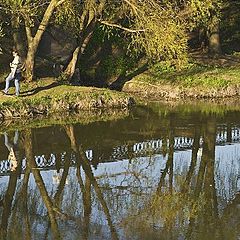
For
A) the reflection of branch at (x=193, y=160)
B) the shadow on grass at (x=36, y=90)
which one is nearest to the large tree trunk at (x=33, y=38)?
the shadow on grass at (x=36, y=90)

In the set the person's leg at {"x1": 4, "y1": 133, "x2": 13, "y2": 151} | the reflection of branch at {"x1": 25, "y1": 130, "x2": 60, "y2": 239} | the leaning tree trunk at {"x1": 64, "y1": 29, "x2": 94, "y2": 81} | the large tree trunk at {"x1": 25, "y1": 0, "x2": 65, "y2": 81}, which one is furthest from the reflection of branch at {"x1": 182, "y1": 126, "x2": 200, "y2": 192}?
the leaning tree trunk at {"x1": 64, "y1": 29, "x2": 94, "y2": 81}

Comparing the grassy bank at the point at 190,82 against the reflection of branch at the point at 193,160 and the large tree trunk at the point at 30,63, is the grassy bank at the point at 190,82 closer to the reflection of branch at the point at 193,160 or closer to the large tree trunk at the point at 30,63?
the large tree trunk at the point at 30,63

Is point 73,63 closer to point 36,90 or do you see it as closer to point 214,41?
point 36,90

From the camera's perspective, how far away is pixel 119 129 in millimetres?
18750

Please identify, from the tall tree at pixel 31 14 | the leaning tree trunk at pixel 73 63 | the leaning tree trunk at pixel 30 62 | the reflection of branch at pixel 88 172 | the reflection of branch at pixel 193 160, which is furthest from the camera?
the leaning tree trunk at pixel 73 63

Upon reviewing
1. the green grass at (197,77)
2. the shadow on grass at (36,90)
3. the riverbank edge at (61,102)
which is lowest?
the riverbank edge at (61,102)

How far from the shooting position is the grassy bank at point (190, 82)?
28.5 metres

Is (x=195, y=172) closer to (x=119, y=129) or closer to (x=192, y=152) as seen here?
(x=192, y=152)

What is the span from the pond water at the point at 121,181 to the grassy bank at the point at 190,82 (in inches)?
349

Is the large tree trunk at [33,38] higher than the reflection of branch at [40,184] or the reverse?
higher

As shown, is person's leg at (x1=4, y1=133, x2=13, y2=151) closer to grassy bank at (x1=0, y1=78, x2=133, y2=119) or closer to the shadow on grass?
grassy bank at (x1=0, y1=78, x2=133, y2=119)

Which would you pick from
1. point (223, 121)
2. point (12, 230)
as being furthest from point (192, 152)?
point (12, 230)

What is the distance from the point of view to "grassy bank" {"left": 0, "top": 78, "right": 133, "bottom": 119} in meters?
20.5

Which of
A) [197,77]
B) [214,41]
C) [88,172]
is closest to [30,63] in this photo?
[197,77]
